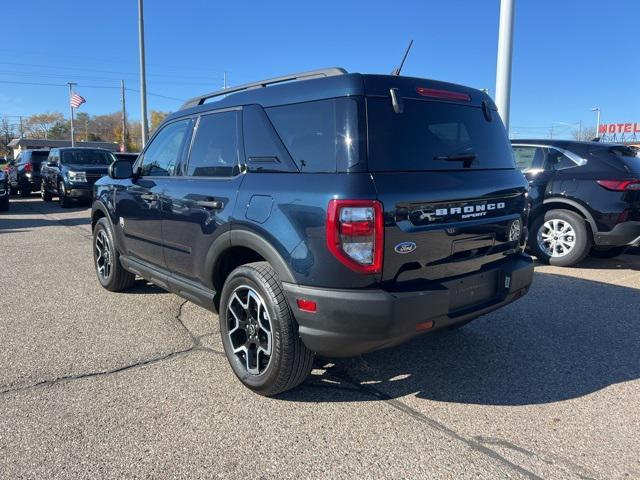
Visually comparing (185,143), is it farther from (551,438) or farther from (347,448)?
(551,438)

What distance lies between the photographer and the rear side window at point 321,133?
270 cm

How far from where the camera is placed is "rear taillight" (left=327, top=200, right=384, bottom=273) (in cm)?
256

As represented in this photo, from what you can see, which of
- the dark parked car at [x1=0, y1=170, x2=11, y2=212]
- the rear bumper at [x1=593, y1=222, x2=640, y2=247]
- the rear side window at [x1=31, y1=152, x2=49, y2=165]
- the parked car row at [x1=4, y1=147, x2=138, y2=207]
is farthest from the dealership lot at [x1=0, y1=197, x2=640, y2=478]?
the rear side window at [x1=31, y1=152, x2=49, y2=165]

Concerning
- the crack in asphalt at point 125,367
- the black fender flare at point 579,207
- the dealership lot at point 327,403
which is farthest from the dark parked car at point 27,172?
the black fender flare at point 579,207

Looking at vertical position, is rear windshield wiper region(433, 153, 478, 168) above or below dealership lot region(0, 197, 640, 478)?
above

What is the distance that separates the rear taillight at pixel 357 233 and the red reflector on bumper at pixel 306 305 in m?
0.31

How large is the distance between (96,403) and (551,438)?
268 cm

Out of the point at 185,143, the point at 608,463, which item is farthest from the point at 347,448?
the point at 185,143

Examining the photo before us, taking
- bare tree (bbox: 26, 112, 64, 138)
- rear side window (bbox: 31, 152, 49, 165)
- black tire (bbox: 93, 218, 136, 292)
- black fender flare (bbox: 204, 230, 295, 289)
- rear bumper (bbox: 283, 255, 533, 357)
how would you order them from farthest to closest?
bare tree (bbox: 26, 112, 64, 138) < rear side window (bbox: 31, 152, 49, 165) < black tire (bbox: 93, 218, 136, 292) < black fender flare (bbox: 204, 230, 295, 289) < rear bumper (bbox: 283, 255, 533, 357)

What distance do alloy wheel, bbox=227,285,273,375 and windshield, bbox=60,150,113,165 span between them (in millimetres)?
14523

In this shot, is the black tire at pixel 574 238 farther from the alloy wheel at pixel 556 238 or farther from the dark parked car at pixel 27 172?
the dark parked car at pixel 27 172

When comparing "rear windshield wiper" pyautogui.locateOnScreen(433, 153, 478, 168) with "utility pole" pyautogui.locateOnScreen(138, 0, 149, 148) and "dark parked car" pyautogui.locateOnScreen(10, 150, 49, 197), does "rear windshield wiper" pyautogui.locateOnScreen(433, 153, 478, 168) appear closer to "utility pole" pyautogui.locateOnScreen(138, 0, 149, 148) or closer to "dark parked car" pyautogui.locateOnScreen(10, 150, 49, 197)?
"utility pole" pyautogui.locateOnScreen(138, 0, 149, 148)

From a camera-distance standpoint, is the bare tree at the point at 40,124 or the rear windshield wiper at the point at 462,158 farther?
the bare tree at the point at 40,124

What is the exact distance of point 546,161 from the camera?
7.11 meters
